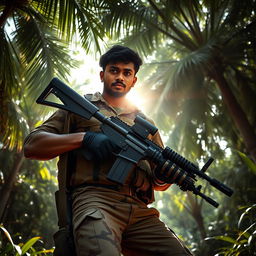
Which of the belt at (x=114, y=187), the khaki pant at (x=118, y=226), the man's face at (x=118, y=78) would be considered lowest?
the khaki pant at (x=118, y=226)

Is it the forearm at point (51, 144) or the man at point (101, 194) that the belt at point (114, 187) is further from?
the forearm at point (51, 144)

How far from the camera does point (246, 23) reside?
19.9 ft

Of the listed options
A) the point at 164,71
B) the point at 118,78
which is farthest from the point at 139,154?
the point at 164,71

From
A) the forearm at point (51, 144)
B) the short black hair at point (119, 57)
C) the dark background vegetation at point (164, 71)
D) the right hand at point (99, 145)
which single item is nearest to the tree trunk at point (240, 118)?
the dark background vegetation at point (164, 71)

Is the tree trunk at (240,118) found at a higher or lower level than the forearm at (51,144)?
higher

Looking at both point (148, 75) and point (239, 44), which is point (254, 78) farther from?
point (148, 75)

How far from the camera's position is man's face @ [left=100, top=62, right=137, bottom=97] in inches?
93.2

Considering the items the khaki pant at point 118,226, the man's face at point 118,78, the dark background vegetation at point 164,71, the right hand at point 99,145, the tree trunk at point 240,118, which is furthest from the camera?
the tree trunk at point 240,118

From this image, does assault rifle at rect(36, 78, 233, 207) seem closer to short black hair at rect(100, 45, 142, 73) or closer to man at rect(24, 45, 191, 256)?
man at rect(24, 45, 191, 256)

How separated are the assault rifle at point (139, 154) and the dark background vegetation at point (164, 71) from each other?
1122 millimetres

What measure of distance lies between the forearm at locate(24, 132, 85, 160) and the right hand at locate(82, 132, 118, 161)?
48mm

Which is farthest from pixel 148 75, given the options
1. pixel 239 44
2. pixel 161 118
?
pixel 239 44

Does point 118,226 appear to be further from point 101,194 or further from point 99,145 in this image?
point 99,145

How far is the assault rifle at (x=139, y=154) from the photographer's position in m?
1.95
